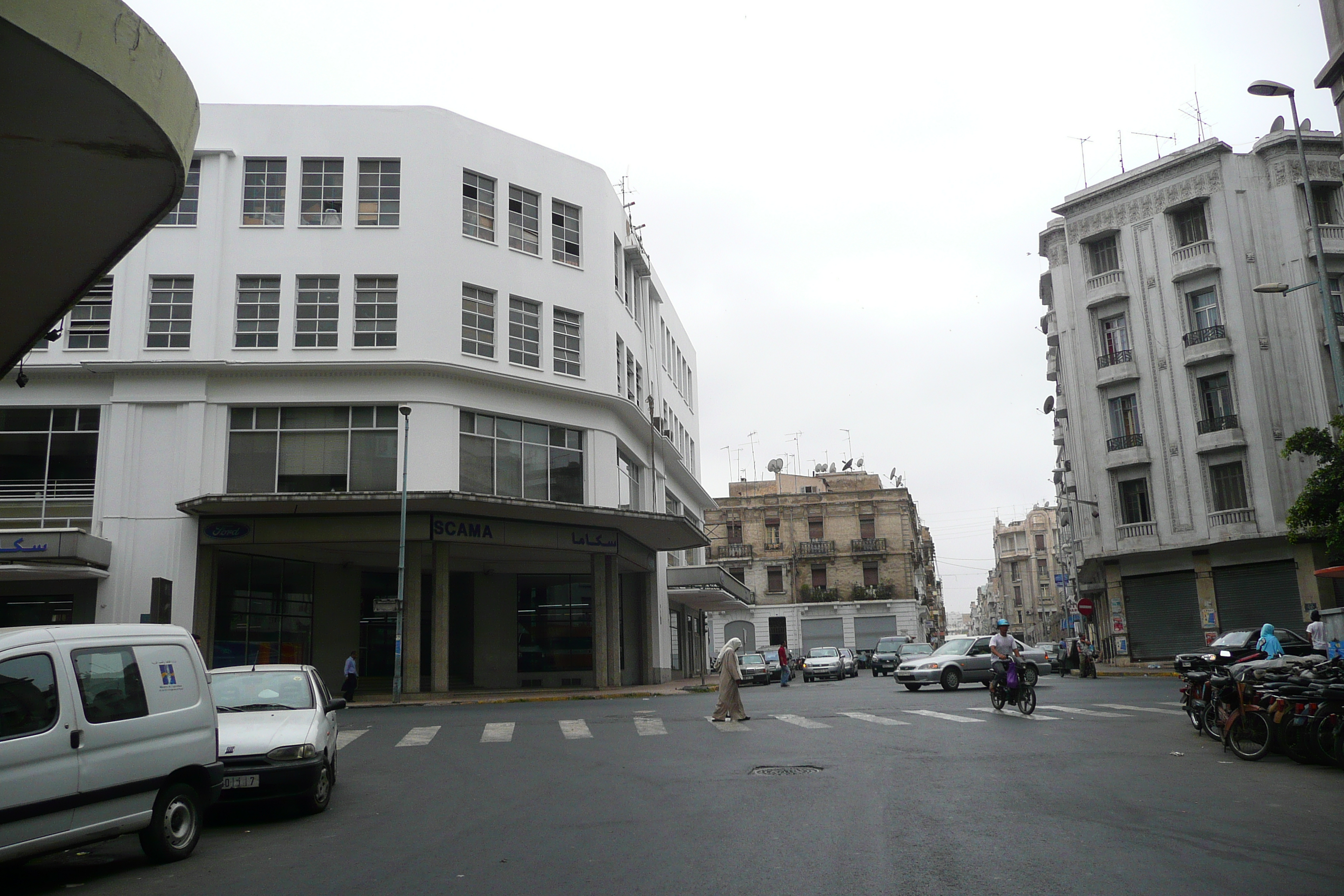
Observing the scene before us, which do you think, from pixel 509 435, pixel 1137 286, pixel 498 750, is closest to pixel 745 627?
pixel 1137 286

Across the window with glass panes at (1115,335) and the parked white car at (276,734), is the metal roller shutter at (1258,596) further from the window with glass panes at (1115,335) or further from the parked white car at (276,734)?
the parked white car at (276,734)

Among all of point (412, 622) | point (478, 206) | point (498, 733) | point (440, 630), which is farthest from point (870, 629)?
point (498, 733)

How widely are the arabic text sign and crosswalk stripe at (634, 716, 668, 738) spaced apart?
17864 mm

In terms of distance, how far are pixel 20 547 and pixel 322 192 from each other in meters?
13.5

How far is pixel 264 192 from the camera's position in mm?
33344

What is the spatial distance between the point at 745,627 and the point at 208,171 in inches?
2129

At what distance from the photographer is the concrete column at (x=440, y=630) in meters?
31.6

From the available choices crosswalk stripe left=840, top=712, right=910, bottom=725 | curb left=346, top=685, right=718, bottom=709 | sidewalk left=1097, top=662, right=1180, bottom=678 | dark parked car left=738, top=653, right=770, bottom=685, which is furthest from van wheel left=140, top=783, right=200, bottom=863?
dark parked car left=738, top=653, right=770, bottom=685

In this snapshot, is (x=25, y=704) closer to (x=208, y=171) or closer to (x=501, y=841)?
(x=501, y=841)

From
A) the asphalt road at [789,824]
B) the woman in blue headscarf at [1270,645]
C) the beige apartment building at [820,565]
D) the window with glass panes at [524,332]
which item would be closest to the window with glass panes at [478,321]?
the window with glass panes at [524,332]

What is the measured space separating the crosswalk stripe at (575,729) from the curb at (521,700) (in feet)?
27.3

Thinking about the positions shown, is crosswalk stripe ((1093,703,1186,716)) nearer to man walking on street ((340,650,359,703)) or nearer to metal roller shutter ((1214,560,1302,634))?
man walking on street ((340,650,359,703))

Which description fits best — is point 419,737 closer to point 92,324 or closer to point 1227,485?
point 92,324

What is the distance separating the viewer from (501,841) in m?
8.70
